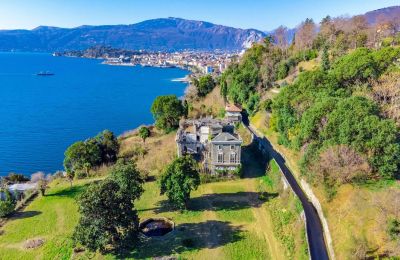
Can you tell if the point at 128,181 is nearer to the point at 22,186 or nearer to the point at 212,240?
the point at 212,240

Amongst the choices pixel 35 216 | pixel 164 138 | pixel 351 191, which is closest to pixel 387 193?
pixel 351 191

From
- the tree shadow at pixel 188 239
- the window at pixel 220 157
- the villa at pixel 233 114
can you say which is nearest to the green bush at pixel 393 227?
the tree shadow at pixel 188 239

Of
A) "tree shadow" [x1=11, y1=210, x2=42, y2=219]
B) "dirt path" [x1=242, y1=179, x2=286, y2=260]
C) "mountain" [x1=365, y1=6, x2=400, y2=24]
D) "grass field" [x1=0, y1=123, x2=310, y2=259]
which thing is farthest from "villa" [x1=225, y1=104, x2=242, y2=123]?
"mountain" [x1=365, y1=6, x2=400, y2=24]

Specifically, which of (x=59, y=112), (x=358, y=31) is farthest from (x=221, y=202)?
(x=59, y=112)

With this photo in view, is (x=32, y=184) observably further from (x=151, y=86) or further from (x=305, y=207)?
(x=151, y=86)

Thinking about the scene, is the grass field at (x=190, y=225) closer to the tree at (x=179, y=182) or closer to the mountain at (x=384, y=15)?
the tree at (x=179, y=182)

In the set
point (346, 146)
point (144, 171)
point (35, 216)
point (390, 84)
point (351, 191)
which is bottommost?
point (35, 216)
